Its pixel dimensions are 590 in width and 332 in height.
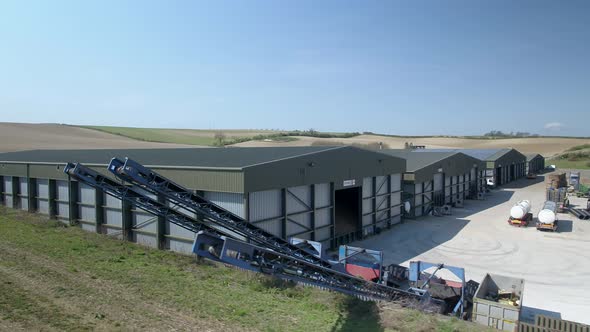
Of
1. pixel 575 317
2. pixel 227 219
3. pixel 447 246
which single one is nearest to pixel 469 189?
pixel 447 246

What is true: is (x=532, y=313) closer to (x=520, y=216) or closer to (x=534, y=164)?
(x=520, y=216)

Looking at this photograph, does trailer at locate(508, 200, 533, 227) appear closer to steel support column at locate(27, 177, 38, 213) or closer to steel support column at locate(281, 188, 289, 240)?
steel support column at locate(281, 188, 289, 240)

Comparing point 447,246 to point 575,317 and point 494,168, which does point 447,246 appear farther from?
point 494,168

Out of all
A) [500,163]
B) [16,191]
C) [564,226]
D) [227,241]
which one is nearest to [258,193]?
[227,241]

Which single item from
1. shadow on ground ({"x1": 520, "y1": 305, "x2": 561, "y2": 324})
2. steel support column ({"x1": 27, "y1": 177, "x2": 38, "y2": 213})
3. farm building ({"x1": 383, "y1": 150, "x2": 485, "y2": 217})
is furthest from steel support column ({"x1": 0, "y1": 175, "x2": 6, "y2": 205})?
shadow on ground ({"x1": 520, "y1": 305, "x2": 561, "y2": 324})

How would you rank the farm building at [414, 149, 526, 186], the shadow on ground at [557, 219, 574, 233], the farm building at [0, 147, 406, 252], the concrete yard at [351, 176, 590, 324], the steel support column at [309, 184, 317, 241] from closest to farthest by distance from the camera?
the concrete yard at [351, 176, 590, 324]
the farm building at [0, 147, 406, 252]
the steel support column at [309, 184, 317, 241]
the shadow on ground at [557, 219, 574, 233]
the farm building at [414, 149, 526, 186]

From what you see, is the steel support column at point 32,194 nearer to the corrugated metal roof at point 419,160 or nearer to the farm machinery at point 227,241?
the farm machinery at point 227,241

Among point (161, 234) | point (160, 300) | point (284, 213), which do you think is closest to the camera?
point (160, 300)
